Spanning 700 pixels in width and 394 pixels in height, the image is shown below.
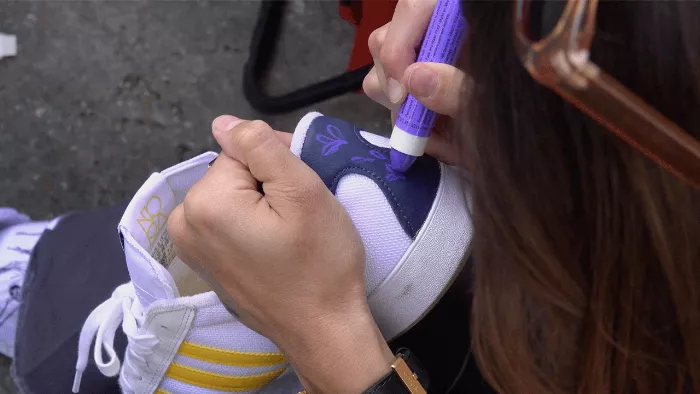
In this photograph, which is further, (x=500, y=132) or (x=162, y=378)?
(x=162, y=378)

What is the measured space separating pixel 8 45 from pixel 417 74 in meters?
0.86

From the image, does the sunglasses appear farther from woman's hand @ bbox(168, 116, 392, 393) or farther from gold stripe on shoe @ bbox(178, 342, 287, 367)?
gold stripe on shoe @ bbox(178, 342, 287, 367)

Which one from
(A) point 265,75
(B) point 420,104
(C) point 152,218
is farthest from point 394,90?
(A) point 265,75

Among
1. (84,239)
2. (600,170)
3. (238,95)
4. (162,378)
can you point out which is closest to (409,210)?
(600,170)

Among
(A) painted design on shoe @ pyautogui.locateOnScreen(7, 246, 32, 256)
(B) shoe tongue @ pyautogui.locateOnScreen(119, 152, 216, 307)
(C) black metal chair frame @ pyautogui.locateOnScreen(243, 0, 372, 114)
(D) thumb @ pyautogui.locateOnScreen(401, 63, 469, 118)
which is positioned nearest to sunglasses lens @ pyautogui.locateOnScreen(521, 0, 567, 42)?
(D) thumb @ pyautogui.locateOnScreen(401, 63, 469, 118)

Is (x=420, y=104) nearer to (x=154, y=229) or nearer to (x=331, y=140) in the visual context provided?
(x=331, y=140)

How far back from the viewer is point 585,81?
271 millimetres

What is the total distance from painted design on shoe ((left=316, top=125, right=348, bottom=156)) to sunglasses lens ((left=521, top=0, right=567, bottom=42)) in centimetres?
24

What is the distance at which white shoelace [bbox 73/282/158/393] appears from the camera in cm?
56

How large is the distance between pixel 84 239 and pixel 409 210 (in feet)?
1.51

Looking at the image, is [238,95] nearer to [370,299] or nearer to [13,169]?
[13,169]

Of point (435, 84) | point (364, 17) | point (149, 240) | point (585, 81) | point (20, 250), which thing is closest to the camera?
point (585, 81)

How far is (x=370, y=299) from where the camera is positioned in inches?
19.9

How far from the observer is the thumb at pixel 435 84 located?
41cm
